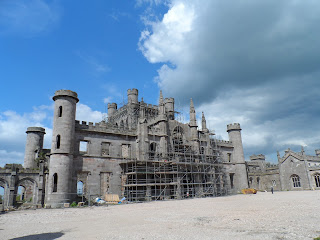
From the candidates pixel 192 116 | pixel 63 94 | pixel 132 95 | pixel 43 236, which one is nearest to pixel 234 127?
pixel 192 116

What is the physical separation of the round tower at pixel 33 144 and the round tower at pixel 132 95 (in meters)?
16.5

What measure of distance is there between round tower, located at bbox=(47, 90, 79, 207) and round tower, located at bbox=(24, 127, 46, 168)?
1175cm

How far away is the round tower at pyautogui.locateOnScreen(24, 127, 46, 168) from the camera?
36156 mm

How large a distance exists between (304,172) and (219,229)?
3955 centimetres

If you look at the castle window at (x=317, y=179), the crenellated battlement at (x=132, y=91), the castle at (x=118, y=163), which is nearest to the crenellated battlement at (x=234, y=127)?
the castle at (x=118, y=163)

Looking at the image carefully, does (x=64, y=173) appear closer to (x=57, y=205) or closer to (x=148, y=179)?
(x=57, y=205)

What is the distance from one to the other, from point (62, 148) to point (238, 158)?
104ft

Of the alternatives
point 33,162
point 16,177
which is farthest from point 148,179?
point 33,162

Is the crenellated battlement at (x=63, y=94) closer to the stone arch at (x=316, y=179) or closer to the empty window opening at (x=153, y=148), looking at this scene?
the empty window opening at (x=153, y=148)

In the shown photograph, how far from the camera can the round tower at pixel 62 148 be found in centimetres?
2469

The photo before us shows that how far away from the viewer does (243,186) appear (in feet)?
140

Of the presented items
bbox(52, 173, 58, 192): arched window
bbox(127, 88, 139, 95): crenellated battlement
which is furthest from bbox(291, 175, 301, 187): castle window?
bbox(52, 173, 58, 192): arched window

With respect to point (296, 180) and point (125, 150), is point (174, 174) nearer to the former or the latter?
point (125, 150)

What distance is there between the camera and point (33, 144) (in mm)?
37000
